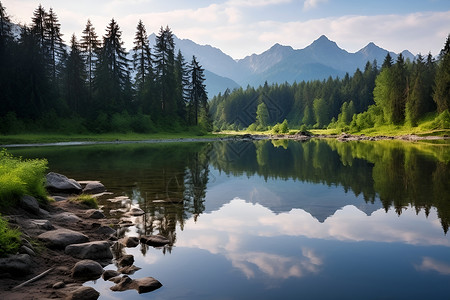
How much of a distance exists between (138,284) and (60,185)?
13.2 metres

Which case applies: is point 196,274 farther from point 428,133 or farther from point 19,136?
point 428,133

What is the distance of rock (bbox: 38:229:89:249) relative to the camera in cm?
1070

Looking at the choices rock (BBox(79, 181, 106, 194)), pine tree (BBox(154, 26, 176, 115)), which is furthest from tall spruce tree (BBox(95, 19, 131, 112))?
rock (BBox(79, 181, 106, 194))

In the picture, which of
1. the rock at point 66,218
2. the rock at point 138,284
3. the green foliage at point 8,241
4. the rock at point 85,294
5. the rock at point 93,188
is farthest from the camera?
the rock at point 93,188

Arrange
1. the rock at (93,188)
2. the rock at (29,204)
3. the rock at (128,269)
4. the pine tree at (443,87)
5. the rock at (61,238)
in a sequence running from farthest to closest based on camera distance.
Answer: the pine tree at (443,87) < the rock at (93,188) < the rock at (29,204) < the rock at (61,238) < the rock at (128,269)

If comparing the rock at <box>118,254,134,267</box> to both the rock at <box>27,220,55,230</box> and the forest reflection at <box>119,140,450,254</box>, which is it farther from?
the rock at <box>27,220,55,230</box>

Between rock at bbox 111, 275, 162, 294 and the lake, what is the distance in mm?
193

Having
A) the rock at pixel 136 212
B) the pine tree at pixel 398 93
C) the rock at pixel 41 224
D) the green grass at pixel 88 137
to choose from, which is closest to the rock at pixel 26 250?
the rock at pixel 41 224

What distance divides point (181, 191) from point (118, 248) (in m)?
9.97

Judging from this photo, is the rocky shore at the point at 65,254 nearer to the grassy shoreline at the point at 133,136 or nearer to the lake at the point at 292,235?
the lake at the point at 292,235

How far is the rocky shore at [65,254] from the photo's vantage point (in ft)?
26.7

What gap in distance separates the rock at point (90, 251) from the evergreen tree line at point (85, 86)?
63.5m

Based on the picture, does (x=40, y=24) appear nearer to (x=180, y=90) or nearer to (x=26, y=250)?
(x=180, y=90)

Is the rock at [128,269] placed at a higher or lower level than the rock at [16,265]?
lower
